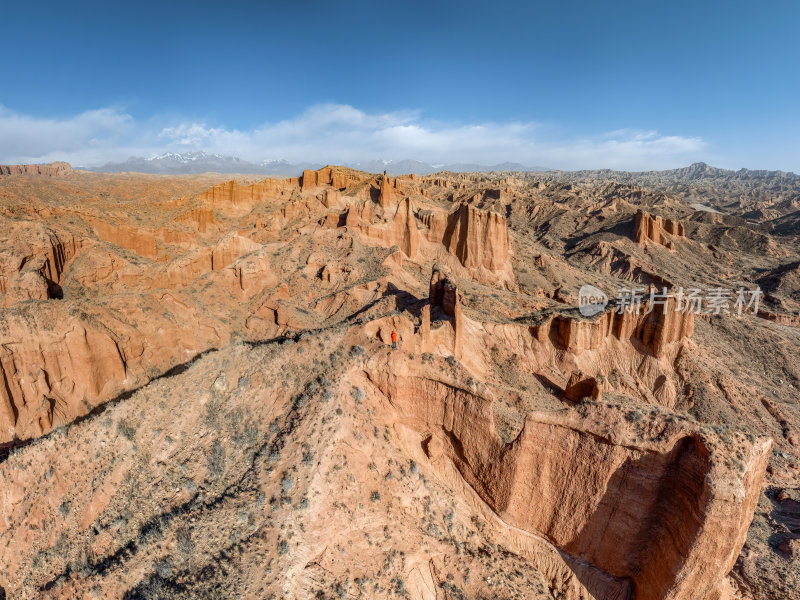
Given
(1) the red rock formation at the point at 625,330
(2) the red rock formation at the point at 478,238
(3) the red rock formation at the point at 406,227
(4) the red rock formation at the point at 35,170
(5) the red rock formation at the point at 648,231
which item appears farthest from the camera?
(4) the red rock formation at the point at 35,170

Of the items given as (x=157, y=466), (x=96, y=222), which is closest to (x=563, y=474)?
(x=157, y=466)

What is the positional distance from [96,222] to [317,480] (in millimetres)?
42773

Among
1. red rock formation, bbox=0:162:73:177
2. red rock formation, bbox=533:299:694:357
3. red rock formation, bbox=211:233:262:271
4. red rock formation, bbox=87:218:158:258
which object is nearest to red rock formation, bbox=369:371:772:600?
red rock formation, bbox=533:299:694:357

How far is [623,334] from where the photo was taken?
89.7ft

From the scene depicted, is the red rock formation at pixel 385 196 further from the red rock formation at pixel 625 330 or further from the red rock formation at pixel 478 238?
the red rock formation at pixel 625 330

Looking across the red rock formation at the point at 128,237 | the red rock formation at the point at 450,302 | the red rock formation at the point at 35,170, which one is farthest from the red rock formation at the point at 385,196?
the red rock formation at the point at 35,170

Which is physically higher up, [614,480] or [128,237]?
[128,237]

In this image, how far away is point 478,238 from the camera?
45.1 meters

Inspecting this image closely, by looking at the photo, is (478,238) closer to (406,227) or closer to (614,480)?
(406,227)

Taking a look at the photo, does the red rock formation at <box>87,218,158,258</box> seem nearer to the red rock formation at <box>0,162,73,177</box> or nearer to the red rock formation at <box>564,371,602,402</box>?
the red rock formation at <box>564,371,602,402</box>

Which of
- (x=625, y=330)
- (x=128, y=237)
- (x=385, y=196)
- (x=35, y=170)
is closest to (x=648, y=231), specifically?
(x=385, y=196)

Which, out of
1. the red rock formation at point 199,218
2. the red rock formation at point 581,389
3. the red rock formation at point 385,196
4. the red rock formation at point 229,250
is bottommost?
the red rock formation at point 581,389

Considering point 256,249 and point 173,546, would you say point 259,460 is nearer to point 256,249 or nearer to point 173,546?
point 173,546

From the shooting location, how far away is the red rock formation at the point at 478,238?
44.9 meters
